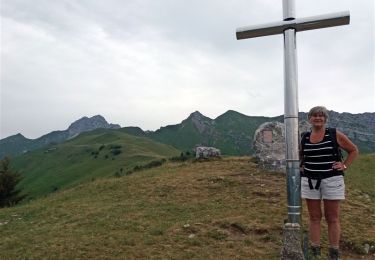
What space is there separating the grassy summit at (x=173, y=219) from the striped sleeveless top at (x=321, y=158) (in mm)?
2853

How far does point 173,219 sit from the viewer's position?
1239cm

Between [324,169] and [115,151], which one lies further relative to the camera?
[115,151]

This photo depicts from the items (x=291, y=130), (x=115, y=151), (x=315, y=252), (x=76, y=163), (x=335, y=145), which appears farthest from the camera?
(x=76, y=163)

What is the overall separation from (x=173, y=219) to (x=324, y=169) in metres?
6.38

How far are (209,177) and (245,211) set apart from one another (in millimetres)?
5695

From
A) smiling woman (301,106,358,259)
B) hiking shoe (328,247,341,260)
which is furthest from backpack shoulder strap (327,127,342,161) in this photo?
hiking shoe (328,247,341,260)

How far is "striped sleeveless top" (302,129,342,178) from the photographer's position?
696 centimetres

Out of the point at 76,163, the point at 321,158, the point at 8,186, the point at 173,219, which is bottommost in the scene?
the point at 76,163

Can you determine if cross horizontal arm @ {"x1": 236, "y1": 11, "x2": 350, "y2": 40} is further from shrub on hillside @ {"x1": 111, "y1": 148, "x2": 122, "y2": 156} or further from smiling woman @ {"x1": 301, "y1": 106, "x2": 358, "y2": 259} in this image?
shrub on hillside @ {"x1": 111, "y1": 148, "x2": 122, "y2": 156}

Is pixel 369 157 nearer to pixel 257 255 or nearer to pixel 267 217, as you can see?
pixel 267 217

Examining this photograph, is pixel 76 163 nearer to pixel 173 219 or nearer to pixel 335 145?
pixel 173 219

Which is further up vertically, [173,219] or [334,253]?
[334,253]

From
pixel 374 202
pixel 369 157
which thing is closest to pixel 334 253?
pixel 374 202

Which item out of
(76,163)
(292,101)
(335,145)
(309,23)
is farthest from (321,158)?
(76,163)
